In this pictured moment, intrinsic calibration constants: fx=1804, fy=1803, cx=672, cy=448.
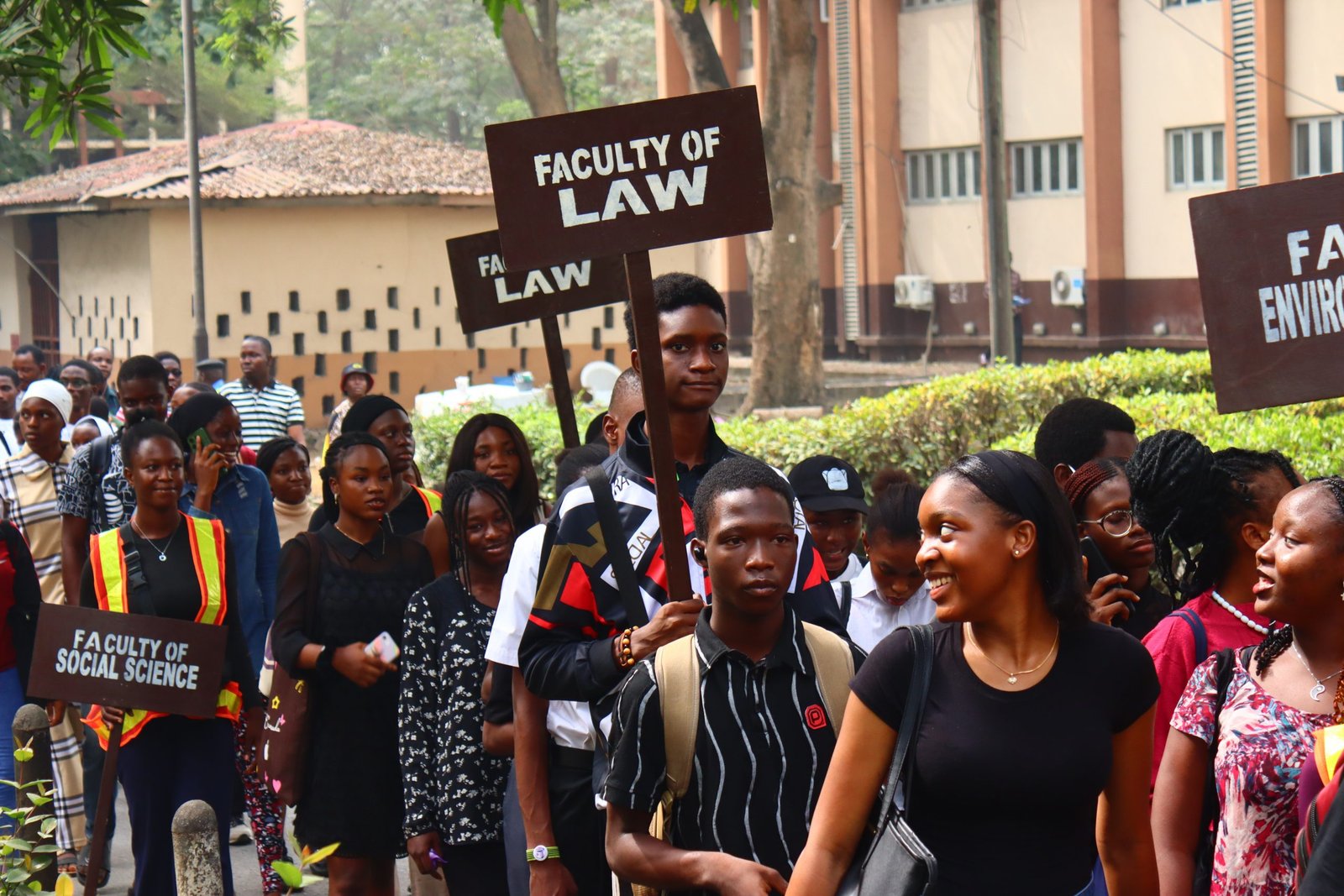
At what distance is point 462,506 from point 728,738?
2529 millimetres

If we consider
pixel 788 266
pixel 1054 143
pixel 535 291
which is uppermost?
pixel 1054 143

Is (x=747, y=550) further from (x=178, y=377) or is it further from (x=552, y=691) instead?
(x=178, y=377)

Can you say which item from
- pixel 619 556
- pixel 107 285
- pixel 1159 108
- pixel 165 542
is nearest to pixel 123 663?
pixel 165 542

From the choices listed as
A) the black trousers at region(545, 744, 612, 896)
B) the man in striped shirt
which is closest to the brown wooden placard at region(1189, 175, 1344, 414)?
the black trousers at region(545, 744, 612, 896)

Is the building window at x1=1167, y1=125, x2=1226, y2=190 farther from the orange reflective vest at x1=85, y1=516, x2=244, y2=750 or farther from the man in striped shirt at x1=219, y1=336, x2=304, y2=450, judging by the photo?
the orange reflective vest at x1=85, y1=516, x2=244, y2=750

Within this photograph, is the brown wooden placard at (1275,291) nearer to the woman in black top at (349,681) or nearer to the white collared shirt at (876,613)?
the white collared shirt at (876,613)

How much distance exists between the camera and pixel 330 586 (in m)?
6.09

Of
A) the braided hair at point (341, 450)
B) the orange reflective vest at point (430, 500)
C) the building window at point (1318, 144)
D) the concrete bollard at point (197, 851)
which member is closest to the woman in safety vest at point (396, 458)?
the orange reflective vest at point (430, 500)

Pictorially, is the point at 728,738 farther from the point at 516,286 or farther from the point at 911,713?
the point at 516,286

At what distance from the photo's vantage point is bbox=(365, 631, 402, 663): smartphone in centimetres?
589

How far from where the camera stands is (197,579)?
665 centimetres

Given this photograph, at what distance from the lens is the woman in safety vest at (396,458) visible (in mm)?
6727

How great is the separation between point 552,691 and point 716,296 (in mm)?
1025

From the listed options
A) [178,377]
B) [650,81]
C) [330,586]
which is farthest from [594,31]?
A: [330,586]
